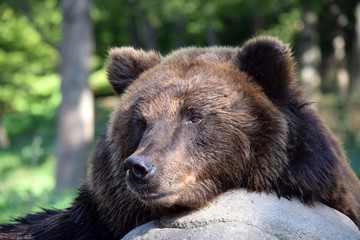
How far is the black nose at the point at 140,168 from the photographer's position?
348 cm

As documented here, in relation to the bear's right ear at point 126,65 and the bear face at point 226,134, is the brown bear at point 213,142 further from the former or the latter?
the bear's right ear at point 126,65

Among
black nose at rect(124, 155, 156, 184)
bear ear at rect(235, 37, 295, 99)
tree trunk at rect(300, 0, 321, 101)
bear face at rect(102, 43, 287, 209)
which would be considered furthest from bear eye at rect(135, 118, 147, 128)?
tree trunk at rect(300, 0, 321, 101)

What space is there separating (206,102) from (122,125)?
30.9 inches

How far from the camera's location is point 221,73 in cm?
423

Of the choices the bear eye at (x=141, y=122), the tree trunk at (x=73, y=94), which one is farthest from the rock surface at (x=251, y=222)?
the tree trunk at (x=73, y=94)

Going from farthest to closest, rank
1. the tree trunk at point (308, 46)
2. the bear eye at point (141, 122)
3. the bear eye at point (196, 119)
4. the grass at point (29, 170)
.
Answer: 1. the tree trunk at point (308, 46)
2. the grass at point (29, 170)
3. the bear eye at point (141, 122)
4. the bear eye at point (196, 119)

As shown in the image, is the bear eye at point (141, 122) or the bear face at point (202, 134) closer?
the bear face at point (202, 134)

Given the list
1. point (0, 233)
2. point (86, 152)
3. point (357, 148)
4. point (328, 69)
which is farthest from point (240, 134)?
point (328, 69)

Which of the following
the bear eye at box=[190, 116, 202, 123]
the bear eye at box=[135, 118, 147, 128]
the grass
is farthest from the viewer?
the grass

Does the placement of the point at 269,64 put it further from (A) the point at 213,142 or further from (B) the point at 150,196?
(B) the point at 150,196

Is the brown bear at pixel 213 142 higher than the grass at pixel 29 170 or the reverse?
higher

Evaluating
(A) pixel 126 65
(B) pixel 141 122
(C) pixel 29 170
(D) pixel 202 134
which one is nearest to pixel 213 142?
(D) pixel 202 134

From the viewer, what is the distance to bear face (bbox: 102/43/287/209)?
3742mm

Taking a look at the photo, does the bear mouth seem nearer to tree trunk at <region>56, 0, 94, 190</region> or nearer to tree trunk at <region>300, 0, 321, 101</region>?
tree trunk at <region>56, 0, 94, 190</region>
